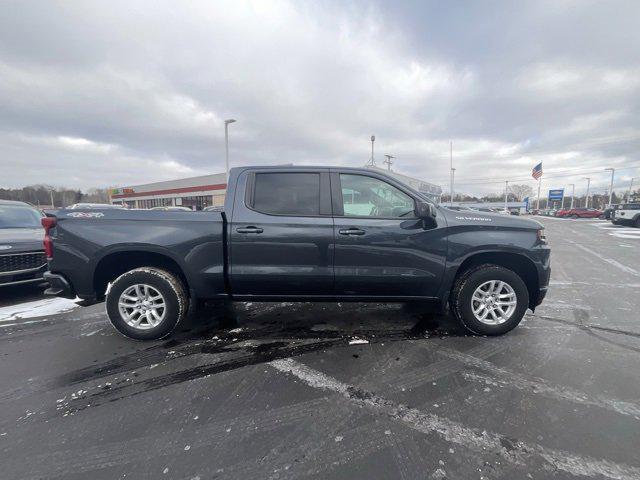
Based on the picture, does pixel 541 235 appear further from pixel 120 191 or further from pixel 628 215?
pixel 120 191

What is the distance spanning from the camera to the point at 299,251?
11.6ft

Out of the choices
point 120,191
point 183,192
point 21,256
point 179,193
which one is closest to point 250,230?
point 21,256

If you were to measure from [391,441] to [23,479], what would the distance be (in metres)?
2.22

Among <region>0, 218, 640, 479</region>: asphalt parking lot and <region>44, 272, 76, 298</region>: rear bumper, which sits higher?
<region>44, 272, 76, 298</region>: rear bumper

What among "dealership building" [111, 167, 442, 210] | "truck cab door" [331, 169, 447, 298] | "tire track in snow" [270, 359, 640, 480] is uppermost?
"dealership building" [111, 167, 442, 210]

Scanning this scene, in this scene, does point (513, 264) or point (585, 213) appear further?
point (585, 213)

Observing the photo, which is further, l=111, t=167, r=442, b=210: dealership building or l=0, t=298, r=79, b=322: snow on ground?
l=111, t=167, r=442, b=210: dealership building

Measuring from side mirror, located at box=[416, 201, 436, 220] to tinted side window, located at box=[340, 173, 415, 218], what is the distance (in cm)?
14

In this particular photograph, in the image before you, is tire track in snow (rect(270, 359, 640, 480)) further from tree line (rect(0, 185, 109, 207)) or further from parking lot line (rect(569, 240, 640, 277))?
tree line (rect(0, 185, 109, 207))

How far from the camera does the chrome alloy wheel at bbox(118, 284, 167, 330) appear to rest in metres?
3.62

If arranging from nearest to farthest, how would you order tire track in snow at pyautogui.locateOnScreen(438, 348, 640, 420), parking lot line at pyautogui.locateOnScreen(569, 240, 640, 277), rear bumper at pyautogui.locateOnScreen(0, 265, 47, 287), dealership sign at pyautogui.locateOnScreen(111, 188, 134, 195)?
1. tire track in snow at pyautogui.locateOnScreen(438, 348, 640, 420)
2. rear bumper at pyautogui.locateOnScreen(0, 265, 47, 287)
3. parking lot line at pyautogui.locateOnScreen(569, 240, 640, 277)
4. dealership sign at pyautogui.locateOnScreen(111, 188, 134, 195)

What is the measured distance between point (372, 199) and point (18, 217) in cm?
716

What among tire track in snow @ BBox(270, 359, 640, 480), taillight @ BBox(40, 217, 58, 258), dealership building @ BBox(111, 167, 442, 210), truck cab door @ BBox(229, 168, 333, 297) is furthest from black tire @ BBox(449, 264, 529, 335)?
dealership building @ BBox(111, 167, 442, 210)

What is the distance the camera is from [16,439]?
2178mm
